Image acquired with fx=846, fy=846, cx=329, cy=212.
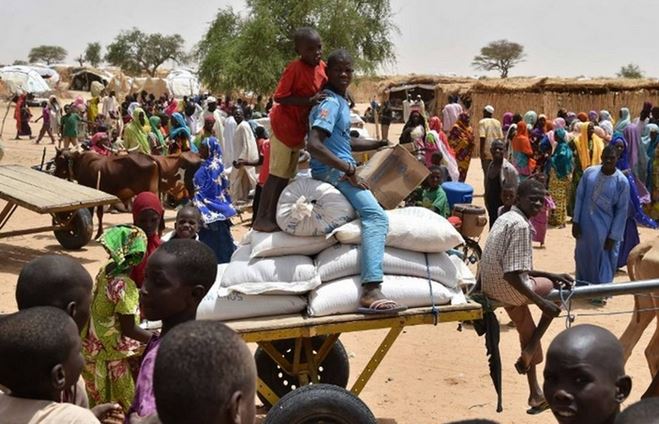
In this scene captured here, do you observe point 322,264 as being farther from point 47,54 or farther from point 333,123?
point 47,54

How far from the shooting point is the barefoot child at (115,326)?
405 centimetres

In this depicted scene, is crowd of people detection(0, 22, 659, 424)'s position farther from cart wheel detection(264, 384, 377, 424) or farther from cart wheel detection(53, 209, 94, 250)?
cart wheel detection(53, 209, 94, 250)

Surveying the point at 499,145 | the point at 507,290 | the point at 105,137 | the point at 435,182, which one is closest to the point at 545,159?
the point at 499,145

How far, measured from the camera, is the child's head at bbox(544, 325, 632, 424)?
254cm

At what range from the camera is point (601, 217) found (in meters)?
9.23

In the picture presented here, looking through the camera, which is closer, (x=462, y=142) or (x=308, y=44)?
(x=308, y=44)

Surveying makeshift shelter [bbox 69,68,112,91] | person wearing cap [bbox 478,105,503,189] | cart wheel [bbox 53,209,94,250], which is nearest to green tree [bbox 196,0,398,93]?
person wearing cap [bbox 478,105,503,189]

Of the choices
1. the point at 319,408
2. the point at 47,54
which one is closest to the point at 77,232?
the point at 319,408

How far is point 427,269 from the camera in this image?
15.8 feet

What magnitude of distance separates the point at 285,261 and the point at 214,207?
4.04m

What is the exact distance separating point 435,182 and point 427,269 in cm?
438

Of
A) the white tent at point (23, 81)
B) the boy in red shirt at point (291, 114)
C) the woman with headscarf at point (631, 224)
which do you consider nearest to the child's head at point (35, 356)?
the boy in red shirt at point (291, 114)

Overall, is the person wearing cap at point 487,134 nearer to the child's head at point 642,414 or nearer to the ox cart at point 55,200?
the ox cart at point 55,200

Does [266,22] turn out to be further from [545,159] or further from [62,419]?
[62,419]
